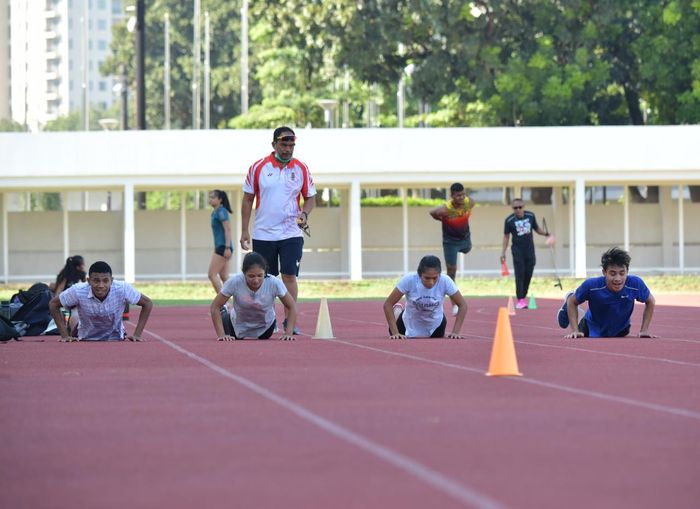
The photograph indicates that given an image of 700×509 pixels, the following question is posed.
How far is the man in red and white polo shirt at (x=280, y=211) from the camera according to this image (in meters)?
16.4

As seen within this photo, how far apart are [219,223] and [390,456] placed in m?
17.1

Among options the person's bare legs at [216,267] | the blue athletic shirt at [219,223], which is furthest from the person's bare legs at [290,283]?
the person's bare legs at [216,267]

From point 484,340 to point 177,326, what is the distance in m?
5.59

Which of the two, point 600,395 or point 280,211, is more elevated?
point 280,211

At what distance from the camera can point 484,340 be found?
53.1ft

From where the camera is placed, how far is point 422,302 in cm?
1598

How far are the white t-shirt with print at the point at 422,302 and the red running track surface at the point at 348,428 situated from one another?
4.22 feet

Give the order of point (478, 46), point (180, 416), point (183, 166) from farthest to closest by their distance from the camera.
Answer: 1. point (478, 46)
2. point (183, 166)
3. point (180, 416)

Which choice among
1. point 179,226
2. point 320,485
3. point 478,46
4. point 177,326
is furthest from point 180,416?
point 478,46

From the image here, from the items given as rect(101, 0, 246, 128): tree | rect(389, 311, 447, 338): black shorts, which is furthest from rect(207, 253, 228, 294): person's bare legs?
rect(101, 0, 246, 128): tree

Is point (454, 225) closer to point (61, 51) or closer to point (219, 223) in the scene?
point (219, 223)

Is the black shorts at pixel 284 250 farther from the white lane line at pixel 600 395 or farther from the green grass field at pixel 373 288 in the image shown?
the green grass field at pixel 373 288

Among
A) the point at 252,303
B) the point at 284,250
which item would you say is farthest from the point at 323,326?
the point at 252,303

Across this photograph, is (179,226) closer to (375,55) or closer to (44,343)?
(375,55)
